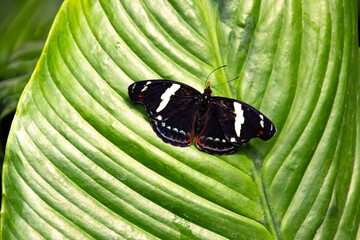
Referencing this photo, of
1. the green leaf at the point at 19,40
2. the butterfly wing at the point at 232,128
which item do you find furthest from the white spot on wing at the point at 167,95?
the green leaf at the point at 19,40

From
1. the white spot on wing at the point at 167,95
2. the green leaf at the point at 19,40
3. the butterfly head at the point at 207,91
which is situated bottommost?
the butterfly head at the point at 207,91

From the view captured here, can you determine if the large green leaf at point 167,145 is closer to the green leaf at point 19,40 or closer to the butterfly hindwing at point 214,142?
the butterfly hindwing at point 214,142

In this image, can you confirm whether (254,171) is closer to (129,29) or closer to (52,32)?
(129,29)

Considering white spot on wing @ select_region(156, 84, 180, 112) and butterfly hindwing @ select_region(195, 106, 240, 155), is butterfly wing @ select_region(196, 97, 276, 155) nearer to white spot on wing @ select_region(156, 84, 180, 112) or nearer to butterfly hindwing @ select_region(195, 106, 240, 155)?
butterfly hindwing @ select_region(195, 106, 240, 155)

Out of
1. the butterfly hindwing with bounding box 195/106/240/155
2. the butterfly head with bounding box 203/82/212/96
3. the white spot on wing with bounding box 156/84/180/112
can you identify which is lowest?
the butterfly hindwing with bounding box 195/106/240/155

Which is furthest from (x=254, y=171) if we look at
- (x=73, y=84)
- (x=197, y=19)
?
(x=73, y=84)

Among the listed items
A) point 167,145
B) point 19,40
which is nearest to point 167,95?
point 167,145

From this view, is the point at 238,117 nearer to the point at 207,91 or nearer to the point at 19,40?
the point at 207,91

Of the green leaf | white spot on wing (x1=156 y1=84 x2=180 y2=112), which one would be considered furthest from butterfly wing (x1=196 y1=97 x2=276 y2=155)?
the green leaf
